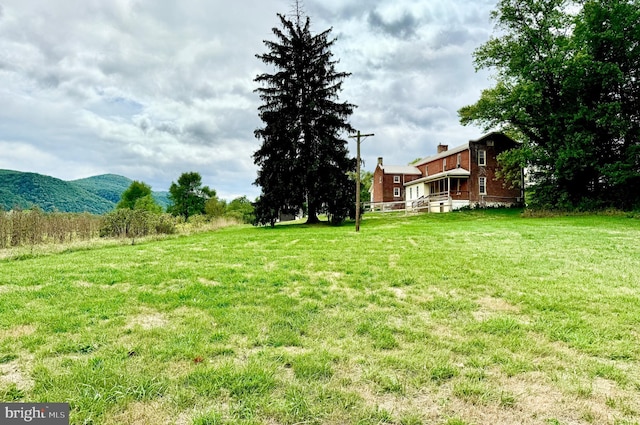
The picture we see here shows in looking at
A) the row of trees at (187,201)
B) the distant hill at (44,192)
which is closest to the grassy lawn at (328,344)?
the row of trees at (187,201)

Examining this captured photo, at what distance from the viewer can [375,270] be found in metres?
6.82

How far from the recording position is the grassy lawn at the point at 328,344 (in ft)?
7.82

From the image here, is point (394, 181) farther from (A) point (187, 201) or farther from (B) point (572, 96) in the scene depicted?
(A) point (187, 201)

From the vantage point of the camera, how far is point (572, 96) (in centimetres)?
2416

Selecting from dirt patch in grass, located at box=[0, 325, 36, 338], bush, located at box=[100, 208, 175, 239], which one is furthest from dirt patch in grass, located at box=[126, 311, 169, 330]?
bush, located at box=[100, 208, 175, 239]

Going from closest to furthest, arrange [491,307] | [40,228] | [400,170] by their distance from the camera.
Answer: [491,307]
[40,228]
[400,170]

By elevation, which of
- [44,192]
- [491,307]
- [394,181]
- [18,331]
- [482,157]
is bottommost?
[491,307]

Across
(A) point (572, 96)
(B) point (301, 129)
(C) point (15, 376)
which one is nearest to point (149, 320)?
(C) point (15, 376)

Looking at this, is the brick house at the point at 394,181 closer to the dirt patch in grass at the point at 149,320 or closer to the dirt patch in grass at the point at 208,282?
the dirt patch in grass at the point at 208,282

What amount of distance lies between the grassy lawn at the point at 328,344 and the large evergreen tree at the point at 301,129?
48.8 ft

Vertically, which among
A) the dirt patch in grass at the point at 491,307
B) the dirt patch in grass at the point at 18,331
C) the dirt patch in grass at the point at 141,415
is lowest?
the dirt patch in grass at the point at 491,307

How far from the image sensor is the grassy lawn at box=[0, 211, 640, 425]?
2.38m

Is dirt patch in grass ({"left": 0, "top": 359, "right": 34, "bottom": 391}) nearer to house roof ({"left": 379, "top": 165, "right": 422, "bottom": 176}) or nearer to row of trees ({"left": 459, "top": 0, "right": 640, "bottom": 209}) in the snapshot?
row of trees ({"left": 459, "top": 0, "right": 640, "bottom": 209})

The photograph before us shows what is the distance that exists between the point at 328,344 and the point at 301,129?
20.3 m
